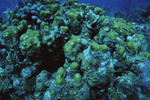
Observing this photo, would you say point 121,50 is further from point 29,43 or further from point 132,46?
point 29,43

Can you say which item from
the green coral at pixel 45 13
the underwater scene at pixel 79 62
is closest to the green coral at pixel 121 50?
the underwater scene at pixel 79 62

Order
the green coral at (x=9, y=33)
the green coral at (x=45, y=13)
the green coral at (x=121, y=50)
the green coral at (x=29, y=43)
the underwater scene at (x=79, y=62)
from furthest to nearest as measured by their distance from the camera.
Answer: the green coral at (x=45, y=13) → the green coral at (x=9, y=33) → the green coral at (x=29, y=43) → the green coral at (x=121, y=50) → the underwater scene at (x=79, y=62)

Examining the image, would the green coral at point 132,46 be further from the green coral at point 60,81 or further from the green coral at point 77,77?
the green coral at point 60,81

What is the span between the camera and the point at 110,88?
2.09 metres

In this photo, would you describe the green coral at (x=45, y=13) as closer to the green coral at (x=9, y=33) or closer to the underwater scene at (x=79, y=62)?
the underwater scene at (x=79, y=62)

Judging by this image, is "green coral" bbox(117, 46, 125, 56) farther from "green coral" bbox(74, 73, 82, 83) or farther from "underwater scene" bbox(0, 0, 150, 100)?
"green coral" bbox(74, 73, 82, 83)

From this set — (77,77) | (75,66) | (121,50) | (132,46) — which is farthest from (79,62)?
(132,46)

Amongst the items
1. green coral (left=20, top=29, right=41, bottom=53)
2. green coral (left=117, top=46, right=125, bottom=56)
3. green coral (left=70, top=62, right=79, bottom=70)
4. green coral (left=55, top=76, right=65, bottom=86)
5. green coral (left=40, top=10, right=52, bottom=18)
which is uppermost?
green coral (left=40, top=10, right=52, bottom=18)

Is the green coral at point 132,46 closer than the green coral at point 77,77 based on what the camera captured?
No

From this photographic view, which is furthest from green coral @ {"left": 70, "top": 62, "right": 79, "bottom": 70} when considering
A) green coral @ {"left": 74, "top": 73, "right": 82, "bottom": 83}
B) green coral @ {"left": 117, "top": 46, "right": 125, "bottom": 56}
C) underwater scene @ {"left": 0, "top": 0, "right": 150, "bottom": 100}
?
green coral @ {"left": 117, "top": 46, "right": 125, "bottom": 56}

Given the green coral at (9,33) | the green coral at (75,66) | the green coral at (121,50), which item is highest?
the green coral at (9,33)

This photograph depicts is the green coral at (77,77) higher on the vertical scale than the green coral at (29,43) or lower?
lower

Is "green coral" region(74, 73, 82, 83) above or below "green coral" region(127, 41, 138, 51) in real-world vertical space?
below

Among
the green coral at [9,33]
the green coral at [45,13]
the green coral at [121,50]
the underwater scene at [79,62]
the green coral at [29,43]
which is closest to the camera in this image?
the underwater scene at [79,62]
